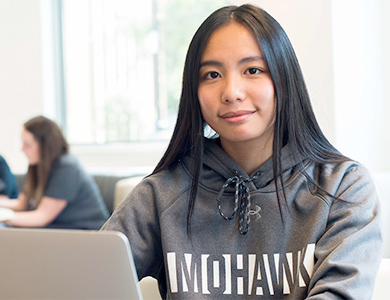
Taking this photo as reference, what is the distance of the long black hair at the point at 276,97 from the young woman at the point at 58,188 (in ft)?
7.21

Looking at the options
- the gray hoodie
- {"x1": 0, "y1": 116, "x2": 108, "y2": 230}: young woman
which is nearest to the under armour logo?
the gray hoodie

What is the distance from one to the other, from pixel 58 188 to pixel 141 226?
7.31 feet

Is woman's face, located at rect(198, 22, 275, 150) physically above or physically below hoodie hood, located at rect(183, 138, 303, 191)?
above

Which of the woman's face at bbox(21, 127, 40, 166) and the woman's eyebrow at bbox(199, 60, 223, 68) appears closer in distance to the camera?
the woman's eyebrow at bbox(199, 60, 223, 68)

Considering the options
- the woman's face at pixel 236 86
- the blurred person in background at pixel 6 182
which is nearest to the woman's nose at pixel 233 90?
the woman's face at pixel 236 86

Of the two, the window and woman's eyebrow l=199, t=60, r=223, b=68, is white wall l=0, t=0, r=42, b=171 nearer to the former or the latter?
the window

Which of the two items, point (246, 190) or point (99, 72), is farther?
point (99, 72)

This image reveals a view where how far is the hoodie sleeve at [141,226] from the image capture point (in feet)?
4.16

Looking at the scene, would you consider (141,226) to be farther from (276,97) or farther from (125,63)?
(125,63)

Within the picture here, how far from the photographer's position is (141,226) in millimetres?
1282

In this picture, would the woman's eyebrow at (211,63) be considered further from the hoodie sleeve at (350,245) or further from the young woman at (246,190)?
the hoodie sleeve at (350,245)

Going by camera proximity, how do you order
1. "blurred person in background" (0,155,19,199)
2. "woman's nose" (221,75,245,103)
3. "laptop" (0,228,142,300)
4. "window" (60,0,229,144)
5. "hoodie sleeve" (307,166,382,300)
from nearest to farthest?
1. "laptop" (0,228,142,300)
2. "hoodie sleeve" (307,166,382,300)
3. "woman's nose" (221,75,245,103)
4. "blurred person in background" (0,155,19,199)
5. "window" (60,0,229,144)

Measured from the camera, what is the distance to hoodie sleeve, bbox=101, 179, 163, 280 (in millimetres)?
1268

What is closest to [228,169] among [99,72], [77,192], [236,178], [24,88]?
[236,178]
